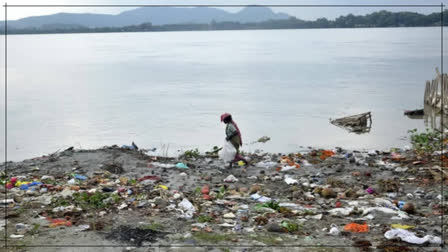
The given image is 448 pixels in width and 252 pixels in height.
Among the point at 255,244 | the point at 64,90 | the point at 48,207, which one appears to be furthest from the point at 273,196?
the point at 64,90

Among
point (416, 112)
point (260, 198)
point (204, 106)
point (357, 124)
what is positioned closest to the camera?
point (260, 198)

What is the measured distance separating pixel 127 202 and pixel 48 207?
1.09 metres

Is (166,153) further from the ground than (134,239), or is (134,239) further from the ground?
(134,239)

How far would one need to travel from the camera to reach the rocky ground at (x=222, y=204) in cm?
573

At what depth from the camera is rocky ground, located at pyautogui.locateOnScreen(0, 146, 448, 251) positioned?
5.73m

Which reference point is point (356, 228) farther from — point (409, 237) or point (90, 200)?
point (90, 200)

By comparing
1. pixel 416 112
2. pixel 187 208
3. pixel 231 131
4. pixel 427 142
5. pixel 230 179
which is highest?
pixel 231 131

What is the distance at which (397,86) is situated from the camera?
29891 millimetres

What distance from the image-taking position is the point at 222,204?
24.4 ft

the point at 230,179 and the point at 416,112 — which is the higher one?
the point at 230,179

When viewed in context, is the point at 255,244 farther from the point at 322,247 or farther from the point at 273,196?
the point at 273,196

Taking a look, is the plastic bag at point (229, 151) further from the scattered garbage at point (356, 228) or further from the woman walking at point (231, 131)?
the scattered garbage at point (356, 228)

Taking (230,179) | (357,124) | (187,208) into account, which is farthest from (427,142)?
(187,208)

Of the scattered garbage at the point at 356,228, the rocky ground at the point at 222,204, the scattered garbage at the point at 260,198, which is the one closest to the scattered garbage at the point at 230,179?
the rocky ground at the point at 222,204
